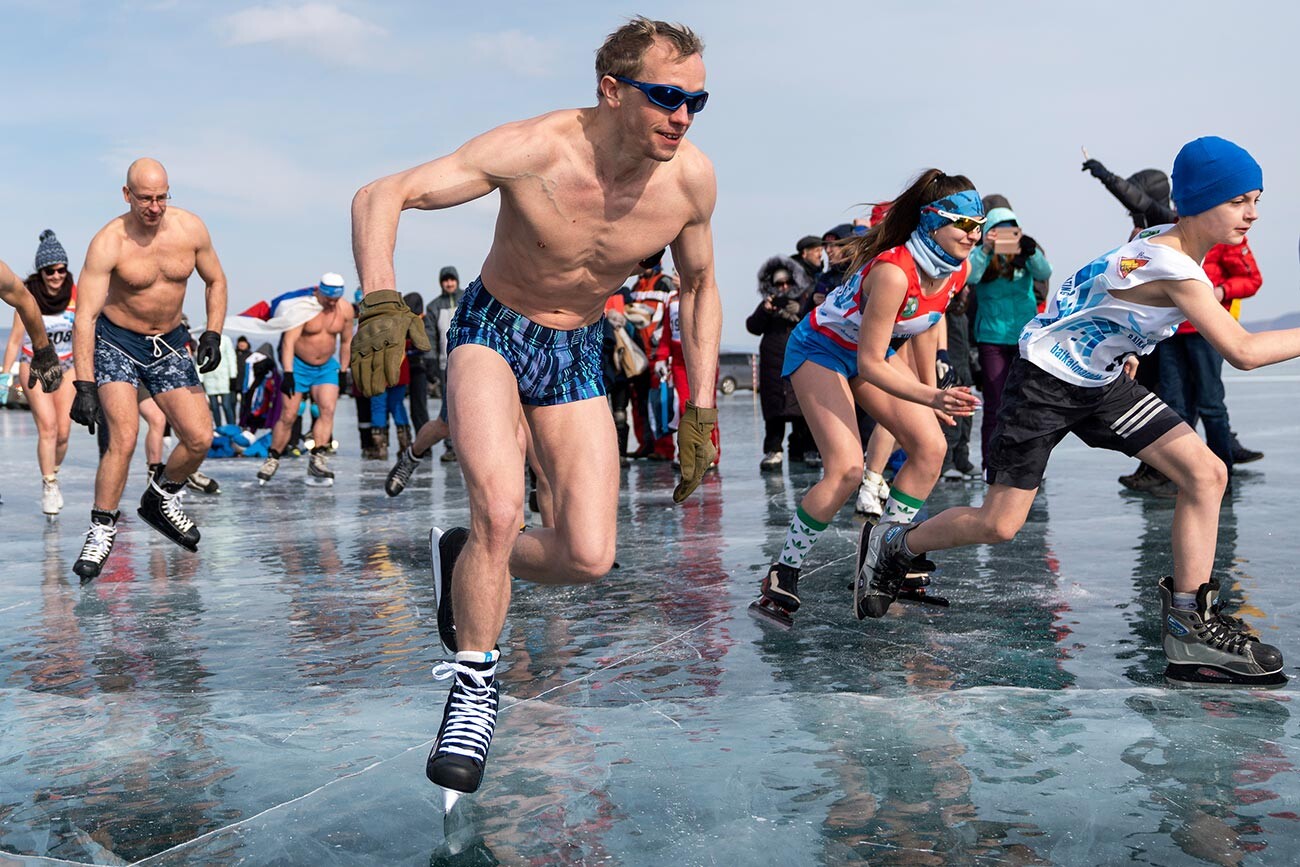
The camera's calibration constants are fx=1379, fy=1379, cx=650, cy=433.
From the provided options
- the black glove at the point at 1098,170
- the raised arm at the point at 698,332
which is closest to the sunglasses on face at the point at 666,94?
the raised arm at the point at 698,332

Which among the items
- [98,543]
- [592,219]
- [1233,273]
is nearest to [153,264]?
[98,543]

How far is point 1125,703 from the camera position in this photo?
4066 millimetres

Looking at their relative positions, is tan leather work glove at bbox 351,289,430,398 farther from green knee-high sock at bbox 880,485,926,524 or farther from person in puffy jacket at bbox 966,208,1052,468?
person in puffy jacket at bbox 966,208,1052,468

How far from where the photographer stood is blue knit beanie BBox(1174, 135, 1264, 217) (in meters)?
4.28

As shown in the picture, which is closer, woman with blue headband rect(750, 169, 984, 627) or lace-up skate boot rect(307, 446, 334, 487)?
woman with blue headband rect(750, 169, 984, 627)

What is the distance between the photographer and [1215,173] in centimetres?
430

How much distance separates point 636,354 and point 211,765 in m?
10.9

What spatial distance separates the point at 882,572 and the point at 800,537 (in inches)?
17.9

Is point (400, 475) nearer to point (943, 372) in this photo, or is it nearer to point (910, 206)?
point (943, 372)

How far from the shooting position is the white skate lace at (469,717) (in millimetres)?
3309

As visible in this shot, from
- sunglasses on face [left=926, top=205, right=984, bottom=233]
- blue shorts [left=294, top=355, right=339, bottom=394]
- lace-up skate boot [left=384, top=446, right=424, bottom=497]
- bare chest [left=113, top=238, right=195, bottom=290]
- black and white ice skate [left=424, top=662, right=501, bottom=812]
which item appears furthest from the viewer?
blue shorts [left=294, top=355, right=339, bottom=394]

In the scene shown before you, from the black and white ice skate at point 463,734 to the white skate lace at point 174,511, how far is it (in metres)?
4.53

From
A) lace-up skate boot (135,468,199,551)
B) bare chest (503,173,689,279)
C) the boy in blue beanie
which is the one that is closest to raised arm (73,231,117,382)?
lace-up skate boot (135,468,199,551)

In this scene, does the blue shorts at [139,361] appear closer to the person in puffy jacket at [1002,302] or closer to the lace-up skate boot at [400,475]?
the lace-up skate boot at [400,475]
